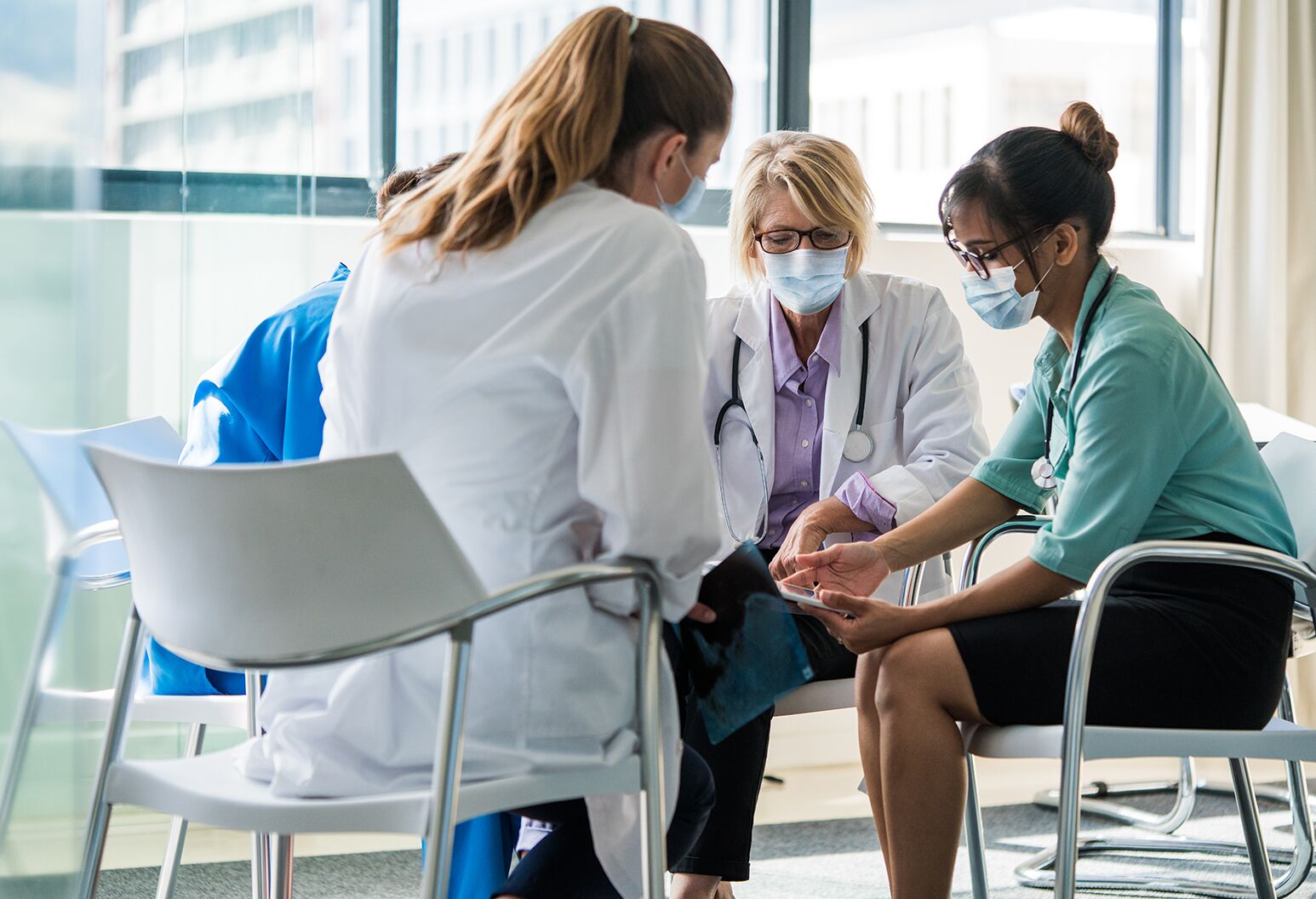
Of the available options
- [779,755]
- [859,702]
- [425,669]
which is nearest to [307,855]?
[779,755]

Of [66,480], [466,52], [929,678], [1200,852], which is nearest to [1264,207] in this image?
[1200,852]

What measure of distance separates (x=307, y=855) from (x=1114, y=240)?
243 cm

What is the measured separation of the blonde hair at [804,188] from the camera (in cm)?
211

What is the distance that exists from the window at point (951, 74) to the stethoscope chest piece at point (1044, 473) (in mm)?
1657

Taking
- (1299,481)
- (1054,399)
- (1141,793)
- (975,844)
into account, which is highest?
→ (1054,399)

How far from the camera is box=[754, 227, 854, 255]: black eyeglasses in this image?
2.11 m

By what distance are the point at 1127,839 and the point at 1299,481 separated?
108cm

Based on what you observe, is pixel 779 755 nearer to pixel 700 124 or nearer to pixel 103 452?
pixel 700 124

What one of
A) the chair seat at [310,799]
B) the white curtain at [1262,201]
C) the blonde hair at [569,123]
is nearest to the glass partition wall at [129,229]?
the chair seat at [310,799]

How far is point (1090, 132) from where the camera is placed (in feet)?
5.55

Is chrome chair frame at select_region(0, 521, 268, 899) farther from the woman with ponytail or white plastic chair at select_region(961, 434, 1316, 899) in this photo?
white plastic chair at select_region(961, 434, 1316, 899)

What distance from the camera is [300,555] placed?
1037 millimetres

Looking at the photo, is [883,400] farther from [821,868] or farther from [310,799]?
[310,799]

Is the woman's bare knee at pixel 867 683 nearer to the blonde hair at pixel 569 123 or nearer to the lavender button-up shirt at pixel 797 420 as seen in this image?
the lavender button-up shirt at pixel 797 420
